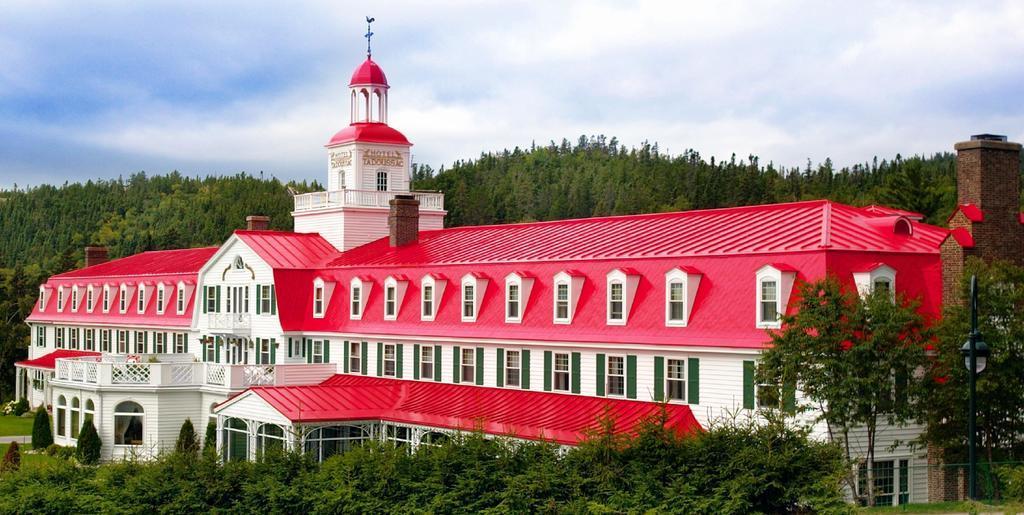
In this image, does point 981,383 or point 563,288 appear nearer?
point 981,383

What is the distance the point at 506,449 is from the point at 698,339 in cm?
949

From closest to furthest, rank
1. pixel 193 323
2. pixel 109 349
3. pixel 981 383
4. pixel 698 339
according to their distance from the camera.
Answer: pixel 981 383 < pixel 698 339 < pixel 193 323 < pixel 109 349

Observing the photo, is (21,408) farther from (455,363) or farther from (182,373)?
(455,363)

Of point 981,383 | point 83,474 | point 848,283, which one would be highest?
point 848,283

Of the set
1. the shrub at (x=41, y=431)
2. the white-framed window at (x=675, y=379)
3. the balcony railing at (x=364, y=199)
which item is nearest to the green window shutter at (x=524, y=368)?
the white-framed window at (x=675, y=379)

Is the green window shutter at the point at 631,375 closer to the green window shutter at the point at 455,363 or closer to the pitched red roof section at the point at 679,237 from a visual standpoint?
the pitched red roof section at the point at 679,237

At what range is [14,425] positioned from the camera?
225ft

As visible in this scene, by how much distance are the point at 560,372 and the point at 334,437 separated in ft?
31.2

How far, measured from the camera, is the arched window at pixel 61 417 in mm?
57781

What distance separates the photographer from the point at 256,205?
156 m

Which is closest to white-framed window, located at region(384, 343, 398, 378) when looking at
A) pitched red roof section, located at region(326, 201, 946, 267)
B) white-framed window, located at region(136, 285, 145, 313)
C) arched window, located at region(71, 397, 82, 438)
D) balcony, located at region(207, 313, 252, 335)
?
pitched red roof section, located at region(326, 201, 946, 267)

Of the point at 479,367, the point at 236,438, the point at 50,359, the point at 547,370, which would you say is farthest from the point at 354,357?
the point at 50,359

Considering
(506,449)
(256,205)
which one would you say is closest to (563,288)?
(506,449)

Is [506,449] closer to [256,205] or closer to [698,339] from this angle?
[698,339]
